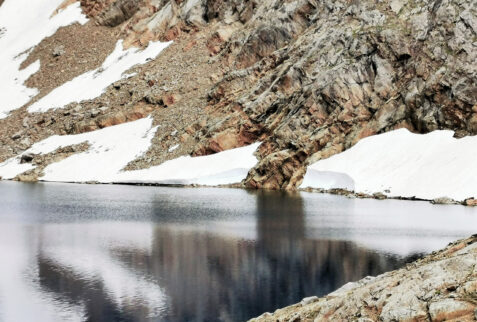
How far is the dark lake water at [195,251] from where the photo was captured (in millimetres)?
22828

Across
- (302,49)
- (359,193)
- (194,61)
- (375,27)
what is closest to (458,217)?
(359,193)

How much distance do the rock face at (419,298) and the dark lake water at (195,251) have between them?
6799mm

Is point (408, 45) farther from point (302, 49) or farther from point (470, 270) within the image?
point (470, 270)

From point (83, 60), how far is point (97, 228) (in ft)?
276

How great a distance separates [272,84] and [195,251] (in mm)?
55112

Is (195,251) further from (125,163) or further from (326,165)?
(125,163)

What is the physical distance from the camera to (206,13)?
111 metres

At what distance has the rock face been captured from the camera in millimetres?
12430

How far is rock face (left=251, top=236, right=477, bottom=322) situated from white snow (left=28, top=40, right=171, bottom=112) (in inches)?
3763

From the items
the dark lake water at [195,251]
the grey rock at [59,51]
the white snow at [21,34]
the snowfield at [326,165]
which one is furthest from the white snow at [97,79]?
the dark lake water at [195,251]

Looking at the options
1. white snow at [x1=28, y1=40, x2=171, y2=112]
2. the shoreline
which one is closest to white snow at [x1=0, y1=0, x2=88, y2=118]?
white snow at [x1=28, y1=40, x2=171, y2=112]

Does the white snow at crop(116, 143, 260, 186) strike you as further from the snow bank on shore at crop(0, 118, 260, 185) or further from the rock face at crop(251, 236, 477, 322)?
the rock face at crop(251, 236, 477, 322)

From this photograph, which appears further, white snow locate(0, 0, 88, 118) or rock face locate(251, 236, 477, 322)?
white snow locate(0, 0, 88, 118)

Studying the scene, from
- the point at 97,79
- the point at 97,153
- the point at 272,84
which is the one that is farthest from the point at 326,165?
the point at 97,79
